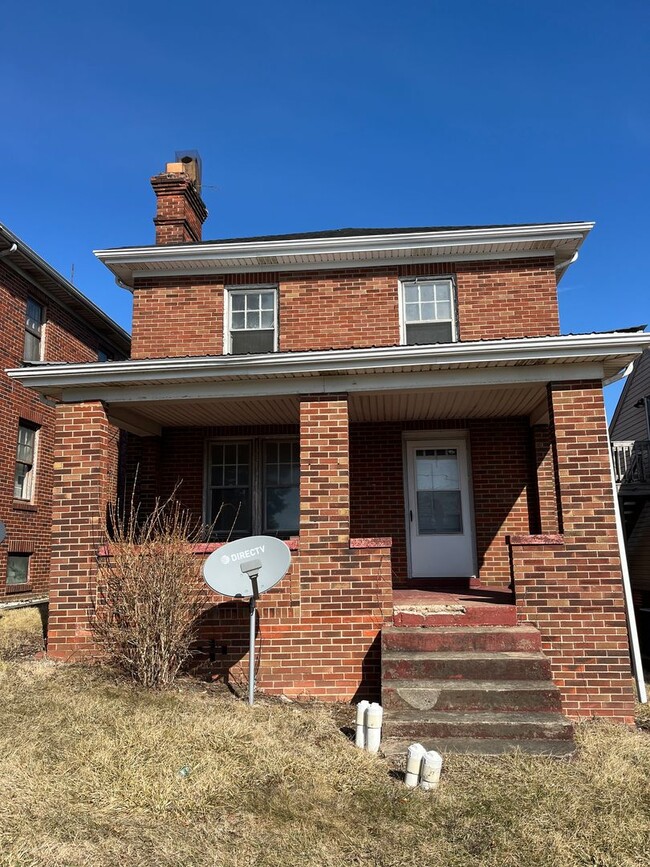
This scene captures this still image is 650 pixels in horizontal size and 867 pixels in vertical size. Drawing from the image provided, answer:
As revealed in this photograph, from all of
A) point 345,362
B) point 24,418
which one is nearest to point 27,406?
point 24,418

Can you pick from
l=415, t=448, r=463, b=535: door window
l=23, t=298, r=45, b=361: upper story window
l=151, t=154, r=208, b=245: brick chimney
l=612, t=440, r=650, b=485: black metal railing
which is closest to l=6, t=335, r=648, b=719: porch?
l=415, t=448, r=463, b=535: door window

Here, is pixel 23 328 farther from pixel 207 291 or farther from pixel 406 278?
pixel 406 278

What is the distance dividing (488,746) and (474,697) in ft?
1.69

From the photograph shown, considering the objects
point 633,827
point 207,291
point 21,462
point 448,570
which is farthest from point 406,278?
point 21,462

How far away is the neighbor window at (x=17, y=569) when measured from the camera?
12.9 m

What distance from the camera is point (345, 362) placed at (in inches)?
285

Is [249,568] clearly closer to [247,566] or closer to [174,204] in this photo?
[247,566]

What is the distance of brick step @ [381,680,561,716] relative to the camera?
5.63m

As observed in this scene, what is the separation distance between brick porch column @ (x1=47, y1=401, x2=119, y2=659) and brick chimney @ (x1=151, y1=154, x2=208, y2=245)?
4.94m

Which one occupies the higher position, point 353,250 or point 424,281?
point 353,250

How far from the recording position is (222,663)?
6.98 meters

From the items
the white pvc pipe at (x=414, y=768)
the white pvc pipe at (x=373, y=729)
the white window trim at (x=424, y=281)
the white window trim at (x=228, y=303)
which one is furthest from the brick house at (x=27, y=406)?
the white pvc pipe at (x=414, y=768)

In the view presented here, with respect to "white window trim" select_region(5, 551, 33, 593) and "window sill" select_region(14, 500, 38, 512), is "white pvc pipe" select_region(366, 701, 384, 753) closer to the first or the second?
"white window trim" select_region(5, 551, 33, 593)

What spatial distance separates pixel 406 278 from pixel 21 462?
8.72m
